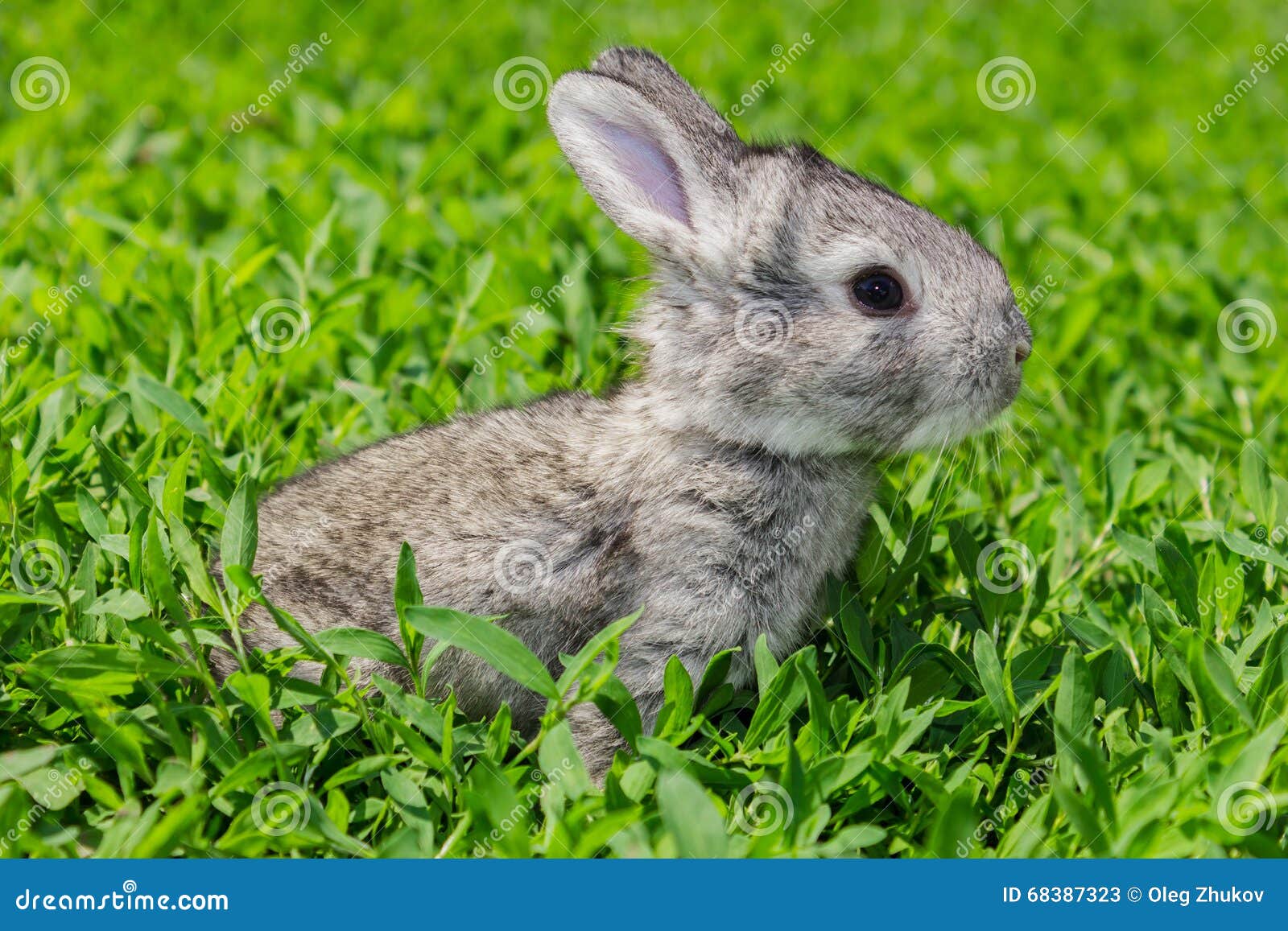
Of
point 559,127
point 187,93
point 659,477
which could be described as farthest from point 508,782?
point 187,93

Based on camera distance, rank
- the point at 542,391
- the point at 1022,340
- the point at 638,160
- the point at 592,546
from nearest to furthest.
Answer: the point at 592,546 < the point at 1022,340 < the point at 638,160 < the point at 542,391

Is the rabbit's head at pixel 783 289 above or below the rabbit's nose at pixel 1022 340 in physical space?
below

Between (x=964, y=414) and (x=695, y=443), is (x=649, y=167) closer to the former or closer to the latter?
(x=695, y=443)

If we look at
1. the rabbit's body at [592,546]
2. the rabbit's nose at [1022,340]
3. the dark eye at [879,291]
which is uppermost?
the rabbit's nose at [1022,340]

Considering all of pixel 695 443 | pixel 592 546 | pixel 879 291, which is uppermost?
pixel 879 291

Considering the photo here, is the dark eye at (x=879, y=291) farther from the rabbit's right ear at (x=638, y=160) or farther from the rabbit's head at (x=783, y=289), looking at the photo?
the rabbit's right ear at (x=638, y=160)

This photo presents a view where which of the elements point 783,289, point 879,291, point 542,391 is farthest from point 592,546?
point 542,391

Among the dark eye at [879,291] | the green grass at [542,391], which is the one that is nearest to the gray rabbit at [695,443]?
the dark eye at [879,291]
